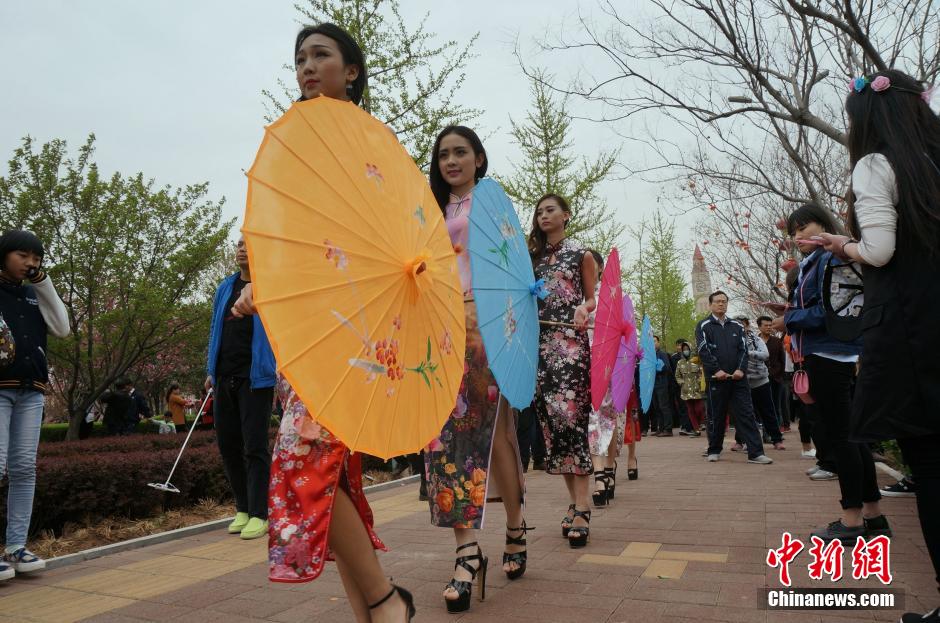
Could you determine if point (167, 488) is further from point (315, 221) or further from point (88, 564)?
point (315, 221)

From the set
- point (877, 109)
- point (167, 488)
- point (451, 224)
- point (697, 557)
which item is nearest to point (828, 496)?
point (697, 557)

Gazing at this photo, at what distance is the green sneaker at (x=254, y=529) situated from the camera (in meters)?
4.53

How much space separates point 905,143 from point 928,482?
4.26 ft

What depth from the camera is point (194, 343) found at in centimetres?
1511

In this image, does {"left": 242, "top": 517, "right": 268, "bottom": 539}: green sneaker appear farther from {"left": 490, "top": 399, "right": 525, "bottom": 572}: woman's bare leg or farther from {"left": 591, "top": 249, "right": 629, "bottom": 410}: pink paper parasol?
{"left": 591, "top": 249, "right": 629, "bottom": 410}: pink paper parasol

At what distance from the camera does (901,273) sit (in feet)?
7.82

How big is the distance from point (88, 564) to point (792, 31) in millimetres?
9017

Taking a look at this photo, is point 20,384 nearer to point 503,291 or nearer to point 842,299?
point 503,291

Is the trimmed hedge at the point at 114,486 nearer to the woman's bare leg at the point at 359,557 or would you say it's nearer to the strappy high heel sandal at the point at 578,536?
the strappy high heel sandal at the point at 578,536

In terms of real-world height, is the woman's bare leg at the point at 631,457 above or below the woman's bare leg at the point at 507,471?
below

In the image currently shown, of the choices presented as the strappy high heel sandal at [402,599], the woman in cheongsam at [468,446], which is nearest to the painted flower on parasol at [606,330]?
the woman in cheongsam at [468,446]

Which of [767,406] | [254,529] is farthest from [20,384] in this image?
[767,406]

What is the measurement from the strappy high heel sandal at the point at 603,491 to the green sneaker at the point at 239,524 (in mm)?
2817

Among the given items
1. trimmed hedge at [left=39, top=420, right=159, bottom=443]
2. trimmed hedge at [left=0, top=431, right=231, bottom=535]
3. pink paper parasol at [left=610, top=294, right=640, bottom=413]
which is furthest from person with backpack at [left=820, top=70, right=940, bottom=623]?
trimmed hedge at [left=39, top=420, right=159, bottom=443]
